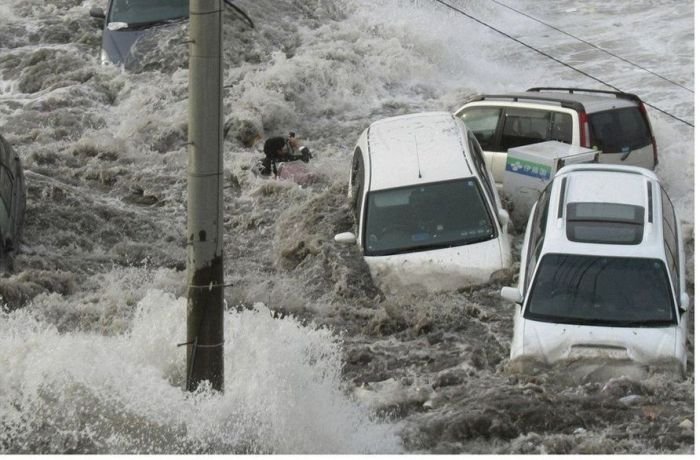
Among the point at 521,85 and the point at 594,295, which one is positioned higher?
the point at 594,295

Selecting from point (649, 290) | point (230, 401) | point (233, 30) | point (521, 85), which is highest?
point (230, 401)

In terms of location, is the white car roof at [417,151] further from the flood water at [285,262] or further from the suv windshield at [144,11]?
the suv windshield at [144,11]

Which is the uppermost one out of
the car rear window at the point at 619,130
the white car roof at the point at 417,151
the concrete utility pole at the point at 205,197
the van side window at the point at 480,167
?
the concrete utility pole at the point at 205,197

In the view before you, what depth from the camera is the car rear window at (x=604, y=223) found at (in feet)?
36.1

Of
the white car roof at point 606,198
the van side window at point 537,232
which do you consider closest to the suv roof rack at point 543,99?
the white car roof at point 606,198

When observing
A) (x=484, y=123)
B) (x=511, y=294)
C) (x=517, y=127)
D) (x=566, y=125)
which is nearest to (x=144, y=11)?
(x=484, y=123)

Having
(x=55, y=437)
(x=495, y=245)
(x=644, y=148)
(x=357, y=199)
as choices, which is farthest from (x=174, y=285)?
(x=644, y=148)

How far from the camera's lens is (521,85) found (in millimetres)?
23953

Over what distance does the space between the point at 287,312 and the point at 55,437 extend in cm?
400

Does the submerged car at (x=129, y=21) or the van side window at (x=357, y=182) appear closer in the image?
the van side window at (x=357, y=182)

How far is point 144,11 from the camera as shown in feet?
70.2

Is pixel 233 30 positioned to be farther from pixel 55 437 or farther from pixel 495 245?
pixel 55 437

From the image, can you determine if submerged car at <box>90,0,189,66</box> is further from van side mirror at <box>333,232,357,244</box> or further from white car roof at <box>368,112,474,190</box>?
van side mirror at <box>333,232,357,244</box>

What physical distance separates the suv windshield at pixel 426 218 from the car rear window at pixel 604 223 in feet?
4.97
